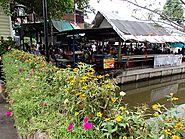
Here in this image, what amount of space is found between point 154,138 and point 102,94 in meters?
0.62

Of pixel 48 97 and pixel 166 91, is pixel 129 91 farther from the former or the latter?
pixel 48 97

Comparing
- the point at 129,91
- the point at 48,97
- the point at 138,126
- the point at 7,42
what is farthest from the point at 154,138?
the point at 129,91

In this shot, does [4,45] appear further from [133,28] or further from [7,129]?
[133,28]

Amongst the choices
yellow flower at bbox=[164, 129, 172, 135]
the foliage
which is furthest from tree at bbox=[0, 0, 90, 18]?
yellow flower at bbox=[164, 129, 172, 135]

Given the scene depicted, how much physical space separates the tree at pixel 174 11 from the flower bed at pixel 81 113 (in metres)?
0.71

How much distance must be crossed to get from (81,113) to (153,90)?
32.5 feet

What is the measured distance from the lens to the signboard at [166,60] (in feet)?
39.7

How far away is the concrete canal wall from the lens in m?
10.3

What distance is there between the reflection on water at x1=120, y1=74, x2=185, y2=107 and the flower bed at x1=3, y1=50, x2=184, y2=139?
6.49 meters

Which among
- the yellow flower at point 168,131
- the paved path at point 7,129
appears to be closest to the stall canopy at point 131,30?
the paved path at point 7,129

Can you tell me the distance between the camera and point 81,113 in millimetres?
1578

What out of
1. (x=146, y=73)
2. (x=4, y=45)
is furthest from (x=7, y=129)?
(x=146, y=73)

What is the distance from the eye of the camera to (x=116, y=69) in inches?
403

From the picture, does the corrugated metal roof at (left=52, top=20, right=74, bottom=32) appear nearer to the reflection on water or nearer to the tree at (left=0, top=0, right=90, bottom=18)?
the tree at (left=0, top=0, right=90, bottom=18)
